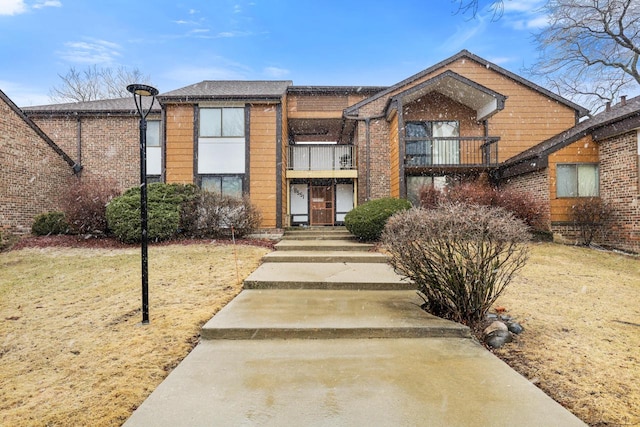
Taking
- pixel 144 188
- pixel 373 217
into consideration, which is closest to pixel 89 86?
pixel 373 217

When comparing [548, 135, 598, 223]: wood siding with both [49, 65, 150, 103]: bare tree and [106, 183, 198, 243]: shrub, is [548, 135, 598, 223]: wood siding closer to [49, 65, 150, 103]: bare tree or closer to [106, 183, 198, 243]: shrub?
[106, 183, 198, 243]: shrub

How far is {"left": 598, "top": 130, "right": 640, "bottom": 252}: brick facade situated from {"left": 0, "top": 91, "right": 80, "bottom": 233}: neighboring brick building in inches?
719

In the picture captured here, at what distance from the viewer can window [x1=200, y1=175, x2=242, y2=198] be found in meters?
12.0

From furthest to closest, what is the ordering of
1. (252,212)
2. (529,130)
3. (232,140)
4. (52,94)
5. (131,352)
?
(52,94) → (529,130) → (232,140) → (252,212) → (131,352)

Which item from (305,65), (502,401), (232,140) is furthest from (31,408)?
(305,65)

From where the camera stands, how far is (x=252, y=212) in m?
10.8

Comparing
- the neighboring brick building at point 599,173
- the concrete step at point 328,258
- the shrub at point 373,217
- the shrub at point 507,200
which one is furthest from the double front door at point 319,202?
the concrete step at point 328,258

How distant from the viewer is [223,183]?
39.6ft

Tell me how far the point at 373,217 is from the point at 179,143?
7.51 m

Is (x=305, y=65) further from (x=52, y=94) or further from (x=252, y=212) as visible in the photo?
(x=52, y=94)

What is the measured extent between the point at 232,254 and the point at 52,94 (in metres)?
26.7

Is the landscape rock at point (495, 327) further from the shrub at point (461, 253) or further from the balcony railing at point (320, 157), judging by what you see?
the balcony railing at point (320, 157)

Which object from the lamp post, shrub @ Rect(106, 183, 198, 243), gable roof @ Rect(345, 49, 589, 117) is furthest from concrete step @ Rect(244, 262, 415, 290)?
gable roof @ Rect(345, 49, 589, 117)

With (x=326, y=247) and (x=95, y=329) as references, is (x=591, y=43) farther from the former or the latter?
(x=95, y=329)
